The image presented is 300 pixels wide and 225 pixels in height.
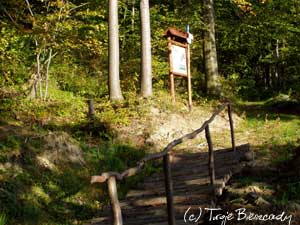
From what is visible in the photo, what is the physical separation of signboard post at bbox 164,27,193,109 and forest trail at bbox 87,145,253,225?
206 inches

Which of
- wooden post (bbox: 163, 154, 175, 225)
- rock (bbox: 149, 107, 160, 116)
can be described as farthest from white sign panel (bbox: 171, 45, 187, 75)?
wooden post (bbox: 163, 154, 175, 225)

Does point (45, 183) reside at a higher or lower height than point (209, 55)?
lower

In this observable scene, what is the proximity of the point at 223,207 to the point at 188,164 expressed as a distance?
8.28ft

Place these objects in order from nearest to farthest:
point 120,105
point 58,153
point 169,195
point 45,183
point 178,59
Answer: point 169,195
point 45,183
point 58,153
point 120,105
point 178,59

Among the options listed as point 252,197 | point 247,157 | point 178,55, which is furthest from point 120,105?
point 252,197

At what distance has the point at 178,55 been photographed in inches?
635

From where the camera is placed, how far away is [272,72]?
29906mm

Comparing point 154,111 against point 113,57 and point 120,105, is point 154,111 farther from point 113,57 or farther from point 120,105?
point 113,57

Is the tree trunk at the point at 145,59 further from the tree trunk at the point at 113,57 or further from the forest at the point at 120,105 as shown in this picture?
the tree trunk at the point at 113,57

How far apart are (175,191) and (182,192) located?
18cm

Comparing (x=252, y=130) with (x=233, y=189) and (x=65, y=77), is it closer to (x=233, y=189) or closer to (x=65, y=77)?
(x=233, y=189)

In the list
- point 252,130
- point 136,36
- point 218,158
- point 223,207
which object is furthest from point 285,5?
point 223,207

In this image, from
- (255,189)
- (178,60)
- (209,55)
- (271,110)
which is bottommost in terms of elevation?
(255,189)

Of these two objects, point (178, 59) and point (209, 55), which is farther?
point (209, 55)
